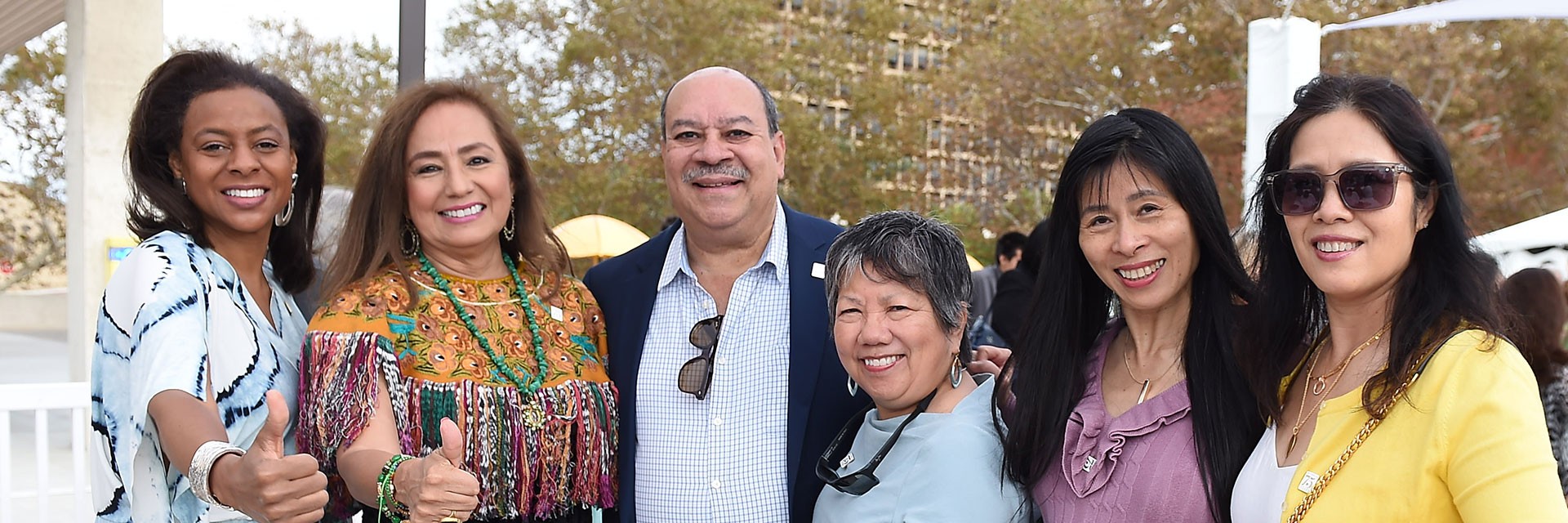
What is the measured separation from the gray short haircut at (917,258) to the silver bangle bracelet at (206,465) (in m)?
1.20

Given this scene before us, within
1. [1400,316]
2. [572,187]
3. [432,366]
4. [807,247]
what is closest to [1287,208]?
[1400,316]

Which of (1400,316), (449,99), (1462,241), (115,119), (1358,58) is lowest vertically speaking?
(1400,316)

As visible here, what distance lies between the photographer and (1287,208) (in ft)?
6.74

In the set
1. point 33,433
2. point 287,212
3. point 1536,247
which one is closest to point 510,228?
point 287,212

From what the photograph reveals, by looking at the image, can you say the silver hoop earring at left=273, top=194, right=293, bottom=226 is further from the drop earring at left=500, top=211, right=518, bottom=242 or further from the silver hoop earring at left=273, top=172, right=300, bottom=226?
the drop earring at left=500, top=211, right=518, bottom=242

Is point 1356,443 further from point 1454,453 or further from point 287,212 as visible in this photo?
point 287,212

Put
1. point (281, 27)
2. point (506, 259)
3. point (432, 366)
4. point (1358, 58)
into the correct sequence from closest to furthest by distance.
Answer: point (432, 366)
point (506, 259)
point (1358, 58)
point (281, 27)

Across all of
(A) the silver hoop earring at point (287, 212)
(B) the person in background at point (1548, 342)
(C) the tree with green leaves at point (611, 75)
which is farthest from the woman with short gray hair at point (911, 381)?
(C) the tree with green leaves at point (611, 75)

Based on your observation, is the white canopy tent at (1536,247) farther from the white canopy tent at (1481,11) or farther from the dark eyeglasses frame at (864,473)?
the dark eyeglasses frame at (864,473)

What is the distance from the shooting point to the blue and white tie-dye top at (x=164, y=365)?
94.0 inches

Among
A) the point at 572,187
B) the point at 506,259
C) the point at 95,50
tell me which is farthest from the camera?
the point at 572,187

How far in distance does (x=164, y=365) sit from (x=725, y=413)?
3.85 feet

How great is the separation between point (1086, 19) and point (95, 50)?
13.9 meters

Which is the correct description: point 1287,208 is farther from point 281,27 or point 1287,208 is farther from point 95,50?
point 281,27
